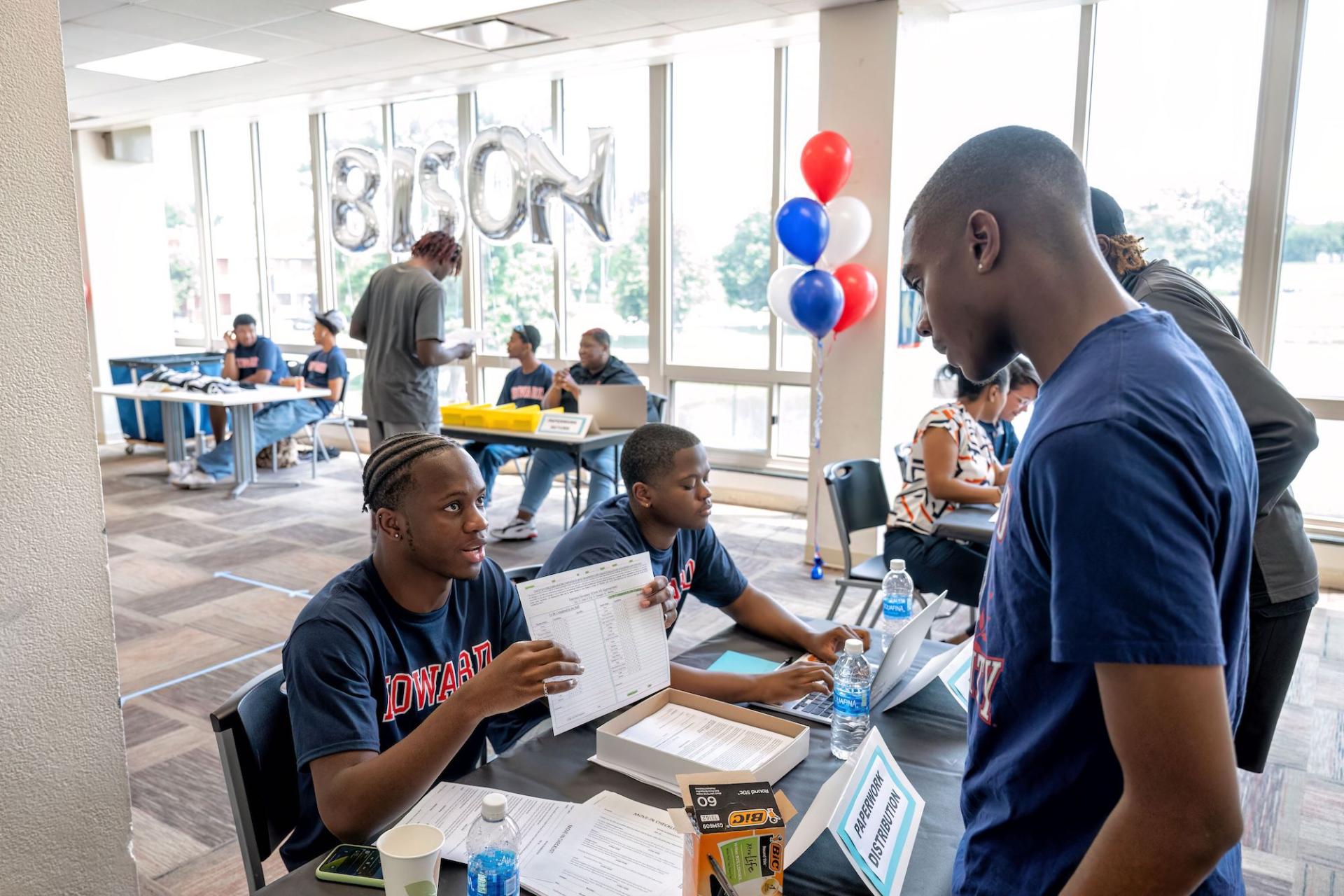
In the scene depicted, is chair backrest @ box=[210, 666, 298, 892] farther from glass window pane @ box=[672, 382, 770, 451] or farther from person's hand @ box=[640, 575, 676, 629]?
glass window pane @ box=[672, 382, 770, 451]

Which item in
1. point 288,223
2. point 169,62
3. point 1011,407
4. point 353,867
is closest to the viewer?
point 353,867

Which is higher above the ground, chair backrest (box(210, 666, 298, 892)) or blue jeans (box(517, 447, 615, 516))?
chair backrest (box(210, 666, 298, 892))

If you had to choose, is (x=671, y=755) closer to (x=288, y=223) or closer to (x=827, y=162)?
(x=827, y=162)

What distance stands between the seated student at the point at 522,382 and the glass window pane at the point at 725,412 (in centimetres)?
117

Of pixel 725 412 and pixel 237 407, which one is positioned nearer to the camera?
pixel 725 412

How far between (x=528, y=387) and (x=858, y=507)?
281cm

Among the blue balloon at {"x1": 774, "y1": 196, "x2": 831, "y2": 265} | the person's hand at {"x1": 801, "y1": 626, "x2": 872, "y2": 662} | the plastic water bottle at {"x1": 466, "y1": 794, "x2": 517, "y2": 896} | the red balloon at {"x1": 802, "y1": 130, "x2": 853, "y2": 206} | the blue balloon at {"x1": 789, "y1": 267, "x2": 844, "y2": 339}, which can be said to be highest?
the red balloon at {"x1": 802, "y1": 130, "x2": 853, "y2": 206}

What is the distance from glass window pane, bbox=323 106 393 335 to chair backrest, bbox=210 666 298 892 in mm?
6371

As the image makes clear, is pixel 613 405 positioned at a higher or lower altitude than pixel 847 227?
lower

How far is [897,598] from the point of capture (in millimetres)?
2211

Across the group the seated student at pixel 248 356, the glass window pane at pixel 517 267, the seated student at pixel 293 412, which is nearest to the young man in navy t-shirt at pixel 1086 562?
the glass window pane at pixel 517 267

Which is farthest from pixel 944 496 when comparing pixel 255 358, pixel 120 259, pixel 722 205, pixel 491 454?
pixel 120 259

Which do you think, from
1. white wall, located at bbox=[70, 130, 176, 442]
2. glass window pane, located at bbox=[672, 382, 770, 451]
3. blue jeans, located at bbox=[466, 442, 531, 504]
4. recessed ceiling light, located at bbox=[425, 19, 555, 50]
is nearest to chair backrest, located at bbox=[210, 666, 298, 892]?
blue jeans, located at bbox=[466, 442, 531, 504]

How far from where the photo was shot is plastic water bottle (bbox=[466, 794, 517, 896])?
0.97 m
